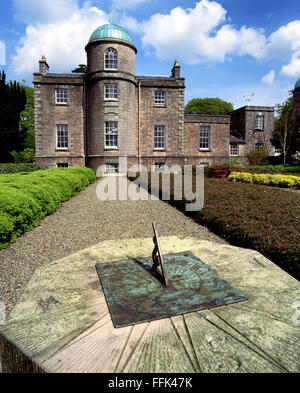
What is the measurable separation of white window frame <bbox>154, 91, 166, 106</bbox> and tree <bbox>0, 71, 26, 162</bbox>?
1220 centimetres

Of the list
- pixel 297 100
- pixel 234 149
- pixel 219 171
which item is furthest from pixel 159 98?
pixel 297 100

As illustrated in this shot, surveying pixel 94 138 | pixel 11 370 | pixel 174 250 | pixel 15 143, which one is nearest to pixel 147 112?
pixel 94 138

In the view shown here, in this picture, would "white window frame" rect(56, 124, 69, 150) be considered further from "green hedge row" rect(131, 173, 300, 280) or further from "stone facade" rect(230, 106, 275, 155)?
"stone facade" rect(230, 106, 275, 155)

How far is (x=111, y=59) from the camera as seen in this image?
1934 cm

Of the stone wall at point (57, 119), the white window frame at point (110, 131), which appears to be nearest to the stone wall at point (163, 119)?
the white window frame at point (110, 131)

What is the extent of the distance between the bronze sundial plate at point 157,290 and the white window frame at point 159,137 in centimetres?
1959

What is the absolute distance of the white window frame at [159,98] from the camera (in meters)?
21.1

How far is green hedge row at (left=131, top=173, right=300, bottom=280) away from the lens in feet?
12.2

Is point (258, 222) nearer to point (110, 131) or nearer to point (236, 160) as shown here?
point (110, 131)

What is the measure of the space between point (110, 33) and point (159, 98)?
595 centimetres

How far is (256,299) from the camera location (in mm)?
1940

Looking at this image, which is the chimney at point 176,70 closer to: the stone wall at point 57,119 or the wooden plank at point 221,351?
the stone wall at point 57,119

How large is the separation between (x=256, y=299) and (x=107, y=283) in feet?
3.90
